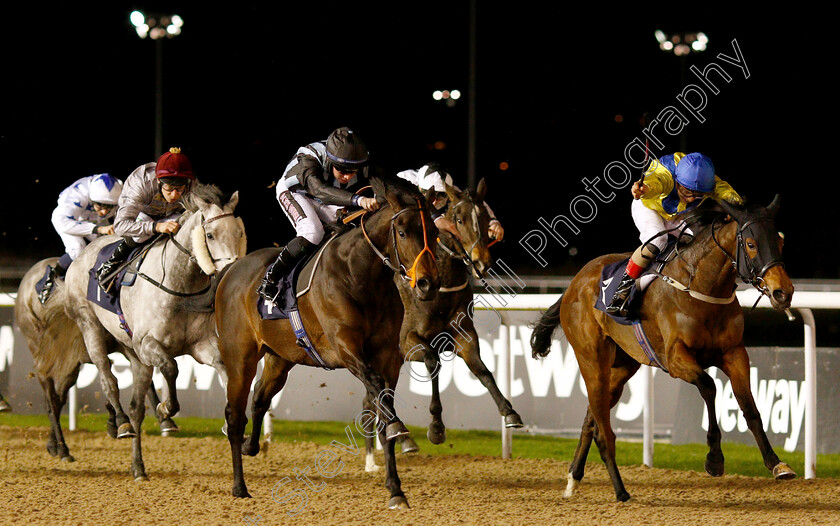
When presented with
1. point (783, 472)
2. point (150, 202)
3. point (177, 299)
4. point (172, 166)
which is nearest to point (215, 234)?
point (177, 299)

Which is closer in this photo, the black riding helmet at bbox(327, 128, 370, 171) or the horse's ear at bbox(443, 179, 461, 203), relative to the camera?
the black riding helmet at bbox(327, 128, 370, 171)

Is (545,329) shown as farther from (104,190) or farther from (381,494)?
(104,190)

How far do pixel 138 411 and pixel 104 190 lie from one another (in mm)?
2146

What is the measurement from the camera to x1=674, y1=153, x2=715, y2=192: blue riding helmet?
499 centimetres

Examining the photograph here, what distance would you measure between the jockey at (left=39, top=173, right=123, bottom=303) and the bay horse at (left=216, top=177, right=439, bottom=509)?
229 cm

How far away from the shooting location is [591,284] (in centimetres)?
561

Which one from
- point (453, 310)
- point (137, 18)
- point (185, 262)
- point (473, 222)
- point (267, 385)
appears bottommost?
point (267, 385)

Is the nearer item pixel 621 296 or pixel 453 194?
pixel 621 296

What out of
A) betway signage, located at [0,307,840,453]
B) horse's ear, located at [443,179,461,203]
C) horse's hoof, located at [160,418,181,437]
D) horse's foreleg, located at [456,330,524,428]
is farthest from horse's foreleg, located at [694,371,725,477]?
horse's hoof, located at [160,418,181,437]

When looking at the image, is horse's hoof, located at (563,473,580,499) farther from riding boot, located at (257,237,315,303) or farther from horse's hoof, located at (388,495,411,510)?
riding boot, located at (257,237,315,303)

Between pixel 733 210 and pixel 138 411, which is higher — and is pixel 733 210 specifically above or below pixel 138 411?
above

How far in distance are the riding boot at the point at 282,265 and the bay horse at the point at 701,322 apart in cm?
159

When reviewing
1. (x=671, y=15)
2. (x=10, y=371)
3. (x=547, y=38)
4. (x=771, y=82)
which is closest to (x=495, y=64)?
(x=547, y=38)

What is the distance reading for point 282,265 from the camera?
550 centimetres
